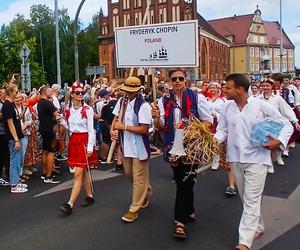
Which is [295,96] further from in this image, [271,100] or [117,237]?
[117,237]

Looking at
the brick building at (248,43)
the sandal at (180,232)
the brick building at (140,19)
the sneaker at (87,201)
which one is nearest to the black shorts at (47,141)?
the sneaker at (87,201)

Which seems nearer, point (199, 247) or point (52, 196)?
point (199, 247)

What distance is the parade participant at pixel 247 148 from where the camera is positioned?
4.62m

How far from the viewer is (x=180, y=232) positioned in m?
5.23

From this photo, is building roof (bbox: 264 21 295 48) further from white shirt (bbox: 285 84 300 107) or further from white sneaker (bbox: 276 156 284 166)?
white sneaker (bbox: 276 156 284 166)

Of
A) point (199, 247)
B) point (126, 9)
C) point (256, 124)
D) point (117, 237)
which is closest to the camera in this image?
point (256, 124)

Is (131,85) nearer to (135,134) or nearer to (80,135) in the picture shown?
(135,134)

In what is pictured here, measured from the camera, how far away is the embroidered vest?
5.39 metres

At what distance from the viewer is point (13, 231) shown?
573cm

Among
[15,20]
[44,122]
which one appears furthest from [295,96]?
[15,20]

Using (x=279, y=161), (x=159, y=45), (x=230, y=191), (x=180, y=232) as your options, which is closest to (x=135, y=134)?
(x=159, y=45)

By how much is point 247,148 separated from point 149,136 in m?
2.28

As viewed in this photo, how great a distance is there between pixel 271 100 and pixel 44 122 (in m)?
4.36

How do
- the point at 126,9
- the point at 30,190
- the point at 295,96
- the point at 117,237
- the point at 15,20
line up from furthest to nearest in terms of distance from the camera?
1. the point at 15,20
2. the point at 126,9
3. the point at 295,96
4. the point at 30,190
5. the point at 117,237
